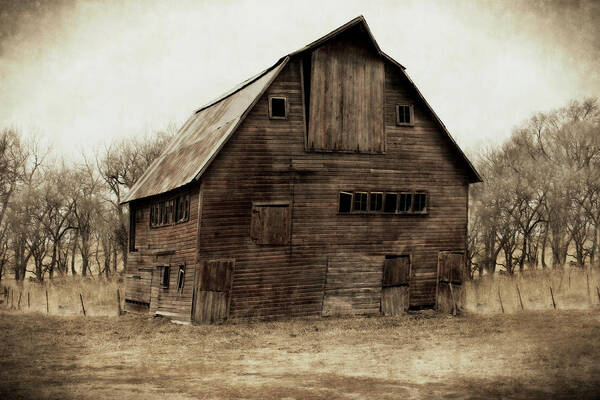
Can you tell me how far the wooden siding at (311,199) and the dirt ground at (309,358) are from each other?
156 cm

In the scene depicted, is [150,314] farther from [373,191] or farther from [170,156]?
[373,191]

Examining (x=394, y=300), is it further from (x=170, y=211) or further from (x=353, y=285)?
(x=170, y=211)

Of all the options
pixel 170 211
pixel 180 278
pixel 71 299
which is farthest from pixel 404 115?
pixel 71 299

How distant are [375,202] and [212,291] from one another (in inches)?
266

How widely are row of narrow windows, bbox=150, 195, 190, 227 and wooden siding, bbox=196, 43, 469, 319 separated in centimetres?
190

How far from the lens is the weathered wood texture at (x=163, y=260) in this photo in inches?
913

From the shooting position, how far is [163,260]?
86.3 feet

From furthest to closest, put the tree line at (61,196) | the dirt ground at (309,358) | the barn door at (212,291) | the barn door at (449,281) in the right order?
1. the tree line at (61,196)
2. the barn door at (449,281)
3. the barn door at (212,291)
4. the dirt ground at (309,358)

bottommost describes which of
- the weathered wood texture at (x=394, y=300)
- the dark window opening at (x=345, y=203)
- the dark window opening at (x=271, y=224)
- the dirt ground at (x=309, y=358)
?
the dirt ground at (x=309, y=358)

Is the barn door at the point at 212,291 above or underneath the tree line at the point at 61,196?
underneath

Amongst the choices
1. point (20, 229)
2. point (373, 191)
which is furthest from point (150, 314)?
point (20, 229)

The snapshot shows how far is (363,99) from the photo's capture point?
24.8 m

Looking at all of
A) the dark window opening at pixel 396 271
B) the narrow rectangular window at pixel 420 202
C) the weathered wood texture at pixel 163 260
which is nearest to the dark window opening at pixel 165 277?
the weathered wood texture at pixel 163 260

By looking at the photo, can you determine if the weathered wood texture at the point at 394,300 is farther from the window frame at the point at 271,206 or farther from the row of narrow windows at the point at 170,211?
the row of narrow windows at the point at 170,211
